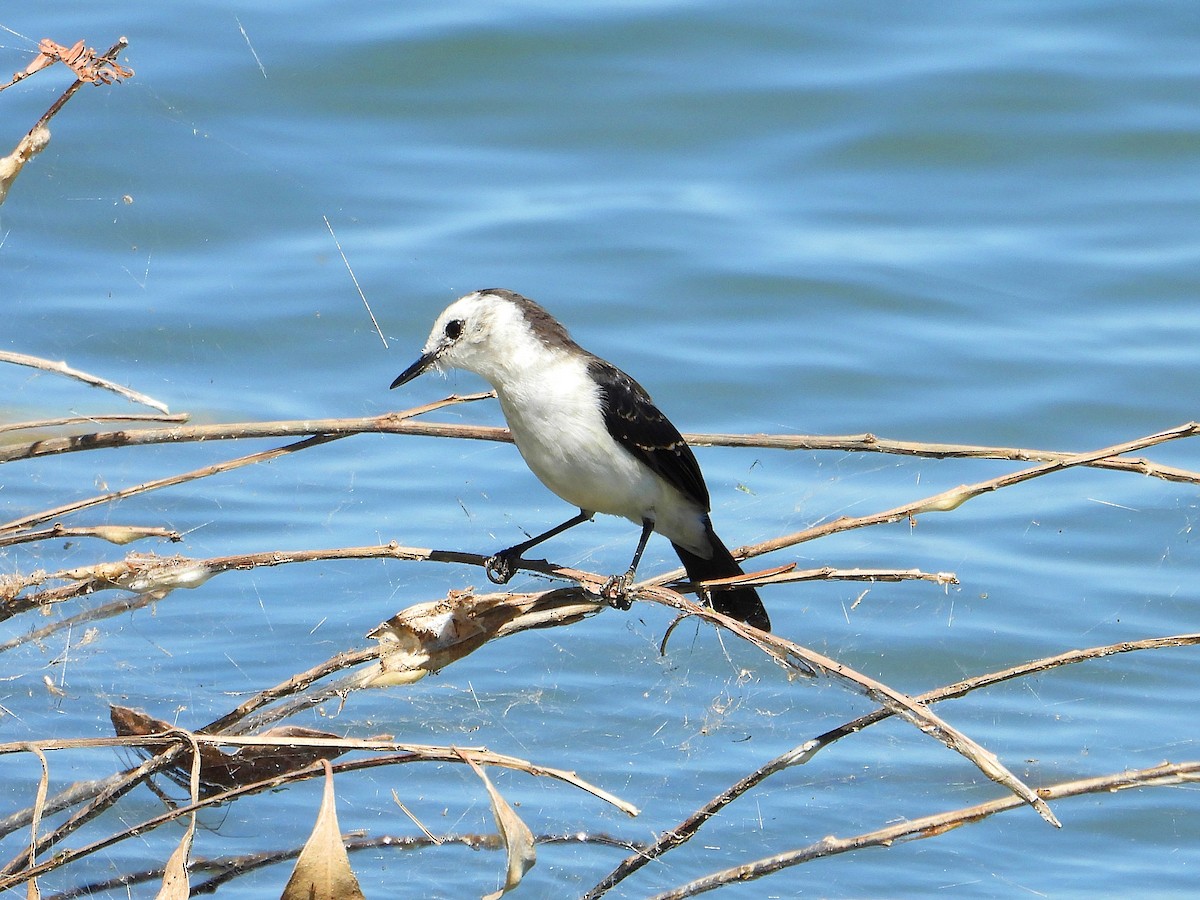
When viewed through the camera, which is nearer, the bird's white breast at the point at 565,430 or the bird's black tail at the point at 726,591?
the bird's white breast at the point at 565,430

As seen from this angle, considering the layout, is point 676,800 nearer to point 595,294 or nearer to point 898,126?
point 595,294

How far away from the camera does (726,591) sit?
4.27 metres

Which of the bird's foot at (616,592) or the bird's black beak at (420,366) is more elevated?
the bird's black beak at (420,366)

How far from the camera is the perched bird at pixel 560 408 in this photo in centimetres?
394

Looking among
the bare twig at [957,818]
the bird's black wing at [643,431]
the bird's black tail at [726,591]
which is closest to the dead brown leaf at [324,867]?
→ the bare twig at [957,818]

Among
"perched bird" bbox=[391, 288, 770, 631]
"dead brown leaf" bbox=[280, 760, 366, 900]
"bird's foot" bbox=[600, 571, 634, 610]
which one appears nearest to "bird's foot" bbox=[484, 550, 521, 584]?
"perched bird" bbox=[391, 288, 770, 631]

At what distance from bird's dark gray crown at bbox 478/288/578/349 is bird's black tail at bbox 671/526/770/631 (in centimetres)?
74

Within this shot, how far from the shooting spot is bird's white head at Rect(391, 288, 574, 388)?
157 inches

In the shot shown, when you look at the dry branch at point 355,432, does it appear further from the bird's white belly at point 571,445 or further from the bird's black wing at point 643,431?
the bird's black wing at point 643,431

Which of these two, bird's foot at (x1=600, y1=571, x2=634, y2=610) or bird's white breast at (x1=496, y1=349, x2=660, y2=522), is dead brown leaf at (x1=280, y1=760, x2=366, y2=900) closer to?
bird's foot at (x1=600, y1=571, x2=634, y2=610)

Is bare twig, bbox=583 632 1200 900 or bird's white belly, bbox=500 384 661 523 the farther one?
bird's white belly, bbox=500 384 661 523

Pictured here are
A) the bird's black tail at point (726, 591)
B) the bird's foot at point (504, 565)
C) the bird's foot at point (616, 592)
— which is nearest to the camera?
the bird's foot at point (616, 592)

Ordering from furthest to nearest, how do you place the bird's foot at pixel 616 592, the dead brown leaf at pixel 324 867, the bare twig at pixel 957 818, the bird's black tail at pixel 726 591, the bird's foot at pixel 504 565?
1. the bird's black tail at pixel 726 591
2. the bird's foot at pixel 504 565
3. the bird's foot at pixel 616 592
4. the bare twig at pixel 957 818
5. the dead brown leaf at pixel 324 867

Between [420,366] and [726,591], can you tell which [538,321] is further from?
[726,591]
